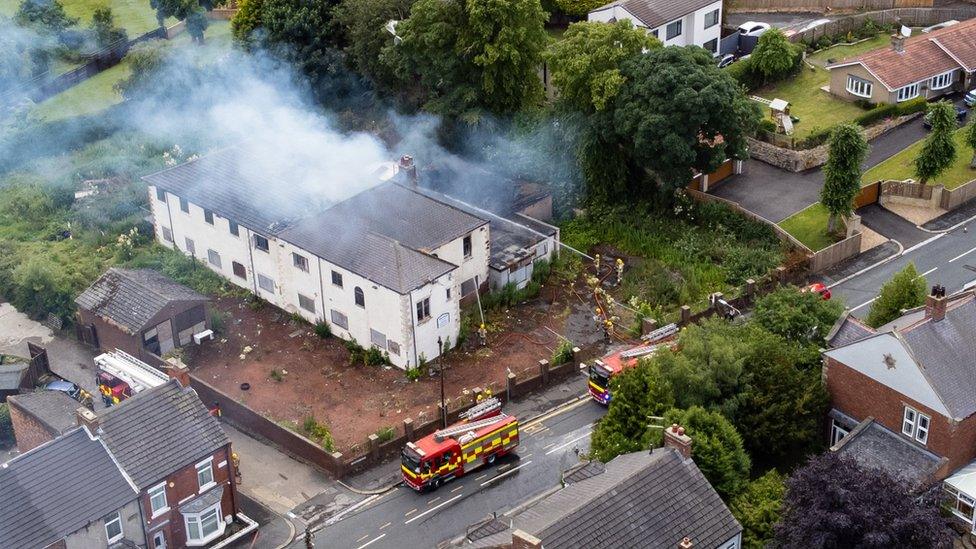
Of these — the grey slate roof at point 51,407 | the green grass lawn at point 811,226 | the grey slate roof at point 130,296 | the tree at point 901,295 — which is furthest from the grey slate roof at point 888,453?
the grey slate roof at point 130,296

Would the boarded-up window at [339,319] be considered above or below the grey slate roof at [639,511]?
below

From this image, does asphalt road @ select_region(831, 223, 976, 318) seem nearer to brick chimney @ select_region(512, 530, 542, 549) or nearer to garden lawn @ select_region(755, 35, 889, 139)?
garden lawn @ select_region(755, 35, 889, 139)

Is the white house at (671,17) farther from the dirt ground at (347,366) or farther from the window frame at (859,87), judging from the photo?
the dirt ground at (347,366)

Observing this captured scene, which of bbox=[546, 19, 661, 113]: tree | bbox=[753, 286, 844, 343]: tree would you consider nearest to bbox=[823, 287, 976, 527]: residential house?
bbox=[753, 286, 844, 343]: tree

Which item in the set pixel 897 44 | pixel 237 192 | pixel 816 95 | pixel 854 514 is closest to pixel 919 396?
pixel 854 514

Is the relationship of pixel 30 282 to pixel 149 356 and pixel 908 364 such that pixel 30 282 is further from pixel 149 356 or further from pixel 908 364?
pixel 908 364

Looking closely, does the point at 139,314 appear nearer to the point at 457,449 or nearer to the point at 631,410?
the point at 457,449

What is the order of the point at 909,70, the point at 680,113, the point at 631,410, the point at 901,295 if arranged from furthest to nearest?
the point at 909,70 → the point at 680,113 → the point at 901,295 → the point at 631,410
